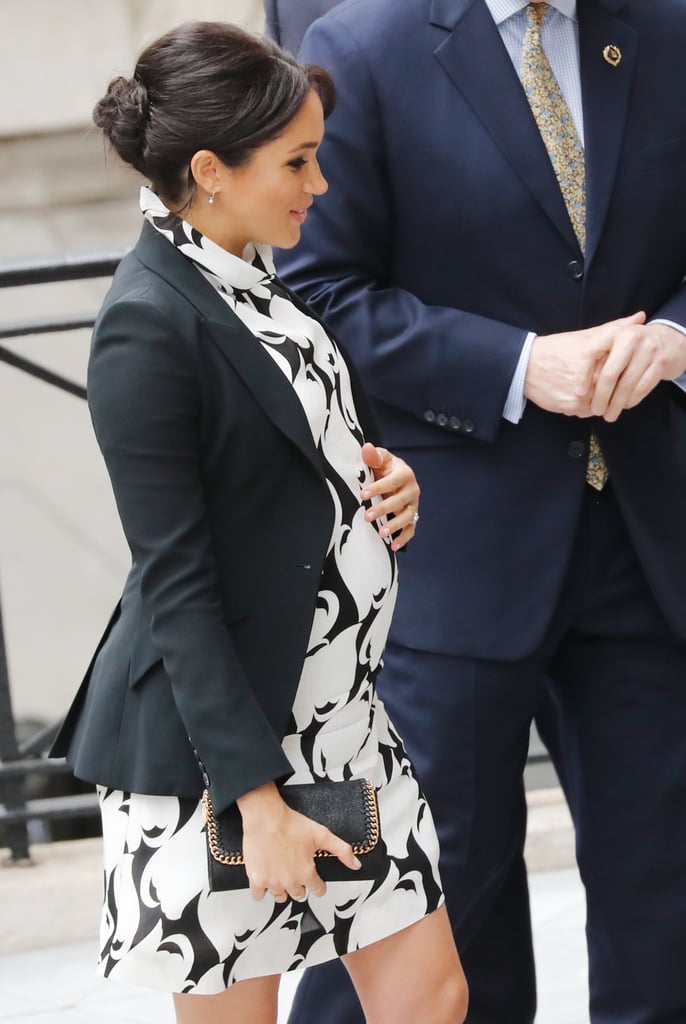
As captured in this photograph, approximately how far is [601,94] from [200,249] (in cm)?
65

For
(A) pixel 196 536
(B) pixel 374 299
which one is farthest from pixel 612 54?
(A) pixel 196 536

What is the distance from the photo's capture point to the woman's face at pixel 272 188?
1.57 m

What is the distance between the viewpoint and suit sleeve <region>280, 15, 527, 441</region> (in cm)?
195

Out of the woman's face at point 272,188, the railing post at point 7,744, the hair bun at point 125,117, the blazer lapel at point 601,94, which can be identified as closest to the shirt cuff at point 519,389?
the blazer lapel at point 601,94

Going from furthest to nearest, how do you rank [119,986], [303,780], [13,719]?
1. [13,719]
2. [119,986]
3. [303,780]

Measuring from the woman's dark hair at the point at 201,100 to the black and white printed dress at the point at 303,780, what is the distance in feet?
0.17

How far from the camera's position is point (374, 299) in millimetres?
1972

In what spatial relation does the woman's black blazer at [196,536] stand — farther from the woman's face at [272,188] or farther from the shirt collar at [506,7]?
the shirt collar at [506,7]

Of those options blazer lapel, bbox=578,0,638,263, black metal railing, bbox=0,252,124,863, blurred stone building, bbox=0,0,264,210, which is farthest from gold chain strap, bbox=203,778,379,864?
blurred stone building, bbox=0,0,264,210

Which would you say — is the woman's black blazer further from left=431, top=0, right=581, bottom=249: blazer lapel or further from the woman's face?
left=431, top=0, right=581, bottom=249: blazer lapel

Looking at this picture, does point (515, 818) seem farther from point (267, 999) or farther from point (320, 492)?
point (320, 492)

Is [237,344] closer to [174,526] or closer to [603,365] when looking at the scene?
[174,526]

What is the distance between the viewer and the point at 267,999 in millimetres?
1656

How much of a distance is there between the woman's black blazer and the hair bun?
0.26 ft
